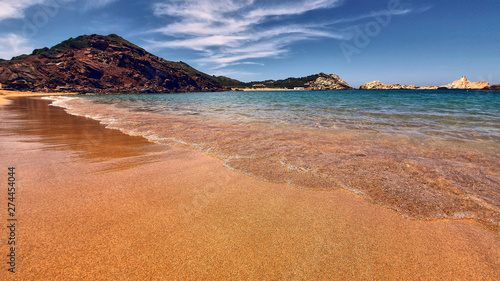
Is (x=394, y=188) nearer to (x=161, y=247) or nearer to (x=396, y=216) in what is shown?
(x=396, y=216)

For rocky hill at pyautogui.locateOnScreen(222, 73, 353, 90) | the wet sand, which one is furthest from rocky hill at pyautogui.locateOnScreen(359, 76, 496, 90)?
the wet sand

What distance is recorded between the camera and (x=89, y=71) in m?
83.4

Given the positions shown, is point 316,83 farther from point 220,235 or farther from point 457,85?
point 220,235

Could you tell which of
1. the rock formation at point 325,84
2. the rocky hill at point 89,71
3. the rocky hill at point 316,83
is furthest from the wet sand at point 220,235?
the rock formation at point 325,84

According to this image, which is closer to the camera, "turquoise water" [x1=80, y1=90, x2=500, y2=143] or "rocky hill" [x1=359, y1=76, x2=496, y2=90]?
"turquoise water" [x1=80, y1=90, x2=500, y2=143]

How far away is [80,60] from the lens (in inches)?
3265

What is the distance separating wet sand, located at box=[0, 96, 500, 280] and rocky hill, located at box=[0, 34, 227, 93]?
8847 centimetres

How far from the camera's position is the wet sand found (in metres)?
1.83

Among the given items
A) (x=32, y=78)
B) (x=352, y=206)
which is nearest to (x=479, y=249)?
(x=352, y=206)

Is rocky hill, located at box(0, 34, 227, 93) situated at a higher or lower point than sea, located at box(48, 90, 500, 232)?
higher

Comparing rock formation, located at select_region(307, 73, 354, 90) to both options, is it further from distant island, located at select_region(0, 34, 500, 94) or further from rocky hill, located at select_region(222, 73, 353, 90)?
distant island, located at select_region(0, 34, 500, 94)

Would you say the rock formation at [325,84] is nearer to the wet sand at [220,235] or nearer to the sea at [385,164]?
the sea at [385,164]

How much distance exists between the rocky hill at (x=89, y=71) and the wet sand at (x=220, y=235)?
88475 millimetres

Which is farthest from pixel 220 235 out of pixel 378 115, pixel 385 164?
pixel 378 115
